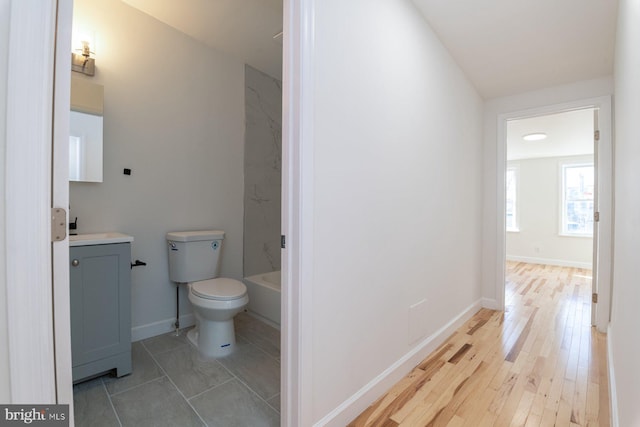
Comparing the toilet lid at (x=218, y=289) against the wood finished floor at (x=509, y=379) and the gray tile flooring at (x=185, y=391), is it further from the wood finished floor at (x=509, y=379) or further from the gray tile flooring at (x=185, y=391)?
the wood finished floor at (x=509, y=379)

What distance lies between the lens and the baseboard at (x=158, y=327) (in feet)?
7.13

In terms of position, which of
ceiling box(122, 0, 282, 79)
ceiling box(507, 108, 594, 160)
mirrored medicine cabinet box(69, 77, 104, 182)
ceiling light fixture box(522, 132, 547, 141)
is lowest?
mirrored medicine cabinet box(69, 77, 104, 182)

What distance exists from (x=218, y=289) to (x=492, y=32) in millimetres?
2725

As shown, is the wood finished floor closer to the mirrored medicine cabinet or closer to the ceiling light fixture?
the mirrored medicine cabinet

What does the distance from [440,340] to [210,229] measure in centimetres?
217

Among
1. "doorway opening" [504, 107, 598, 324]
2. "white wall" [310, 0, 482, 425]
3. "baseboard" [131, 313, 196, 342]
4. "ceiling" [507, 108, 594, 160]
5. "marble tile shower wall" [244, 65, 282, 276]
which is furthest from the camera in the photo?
"doorway opening" [504, 107, 598, 324]

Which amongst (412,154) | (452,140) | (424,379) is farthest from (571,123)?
(424,379)

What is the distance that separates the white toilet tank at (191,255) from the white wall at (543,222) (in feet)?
21.6

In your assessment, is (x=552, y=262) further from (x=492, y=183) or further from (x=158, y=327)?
(x=158, y=327)

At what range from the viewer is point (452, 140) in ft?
8.03

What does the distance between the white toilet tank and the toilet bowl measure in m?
0.17

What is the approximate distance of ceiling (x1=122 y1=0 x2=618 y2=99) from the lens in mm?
1850

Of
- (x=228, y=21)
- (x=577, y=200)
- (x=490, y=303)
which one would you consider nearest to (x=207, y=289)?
(x=228, y=21)

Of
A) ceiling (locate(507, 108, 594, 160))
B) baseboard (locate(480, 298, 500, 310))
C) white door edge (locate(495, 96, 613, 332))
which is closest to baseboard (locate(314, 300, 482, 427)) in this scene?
baseboard (locate(480, 298, 500, 310))
